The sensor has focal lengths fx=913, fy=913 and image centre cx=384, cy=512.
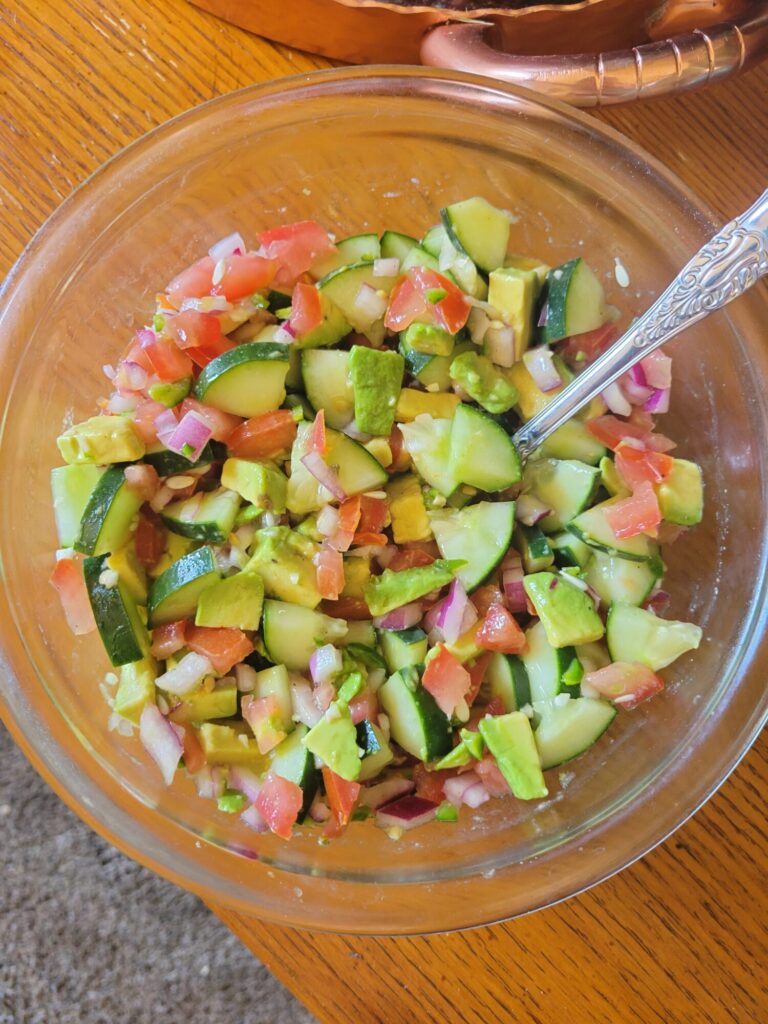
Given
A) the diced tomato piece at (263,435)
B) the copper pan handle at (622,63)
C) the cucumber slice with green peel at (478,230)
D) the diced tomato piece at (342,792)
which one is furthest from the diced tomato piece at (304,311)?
the diced tomato piece at (342,792)

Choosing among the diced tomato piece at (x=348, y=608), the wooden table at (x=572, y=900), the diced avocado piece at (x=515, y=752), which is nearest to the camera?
the diced avocado piece at (x=515, y=752)

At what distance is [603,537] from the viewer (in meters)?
1.34

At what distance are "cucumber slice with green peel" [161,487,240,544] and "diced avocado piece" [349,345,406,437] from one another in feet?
0.73

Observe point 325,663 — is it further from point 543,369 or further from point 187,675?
point 543,369

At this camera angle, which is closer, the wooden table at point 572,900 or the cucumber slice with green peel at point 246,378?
the cucumber slice with green peel at point 246,378

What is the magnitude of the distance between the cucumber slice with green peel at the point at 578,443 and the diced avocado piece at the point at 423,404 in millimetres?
163

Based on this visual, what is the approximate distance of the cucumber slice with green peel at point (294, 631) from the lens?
Answer: 1307 mm

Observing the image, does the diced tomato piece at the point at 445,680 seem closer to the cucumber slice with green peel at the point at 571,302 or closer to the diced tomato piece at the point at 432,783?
the diced tomato piece at the point at 432,783

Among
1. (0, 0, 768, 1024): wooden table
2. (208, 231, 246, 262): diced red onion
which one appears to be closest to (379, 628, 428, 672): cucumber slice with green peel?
(0, 0, 768, 1024): wooden table

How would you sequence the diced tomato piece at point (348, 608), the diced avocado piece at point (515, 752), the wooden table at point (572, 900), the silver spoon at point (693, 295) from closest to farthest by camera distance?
1. the silver spoon at point (693, 295)
2. the diced avocado piece at point (515, 752)
3. the diced tomato piece at point (348, 608)
4. the wooden table at point (572, 900)

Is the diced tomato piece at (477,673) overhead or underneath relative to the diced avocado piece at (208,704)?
underneath

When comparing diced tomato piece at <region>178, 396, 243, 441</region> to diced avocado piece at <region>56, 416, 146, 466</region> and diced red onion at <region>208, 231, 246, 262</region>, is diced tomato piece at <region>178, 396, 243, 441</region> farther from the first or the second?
diced red onion at <region>208, 231, 246, 262</region>

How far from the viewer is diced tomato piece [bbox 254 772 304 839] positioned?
4.21 ft

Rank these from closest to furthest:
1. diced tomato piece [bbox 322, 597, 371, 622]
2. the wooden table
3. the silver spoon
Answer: the silver spoon
diced tomato piece [bbox 322, 597, 371, 622]
the wooden table
